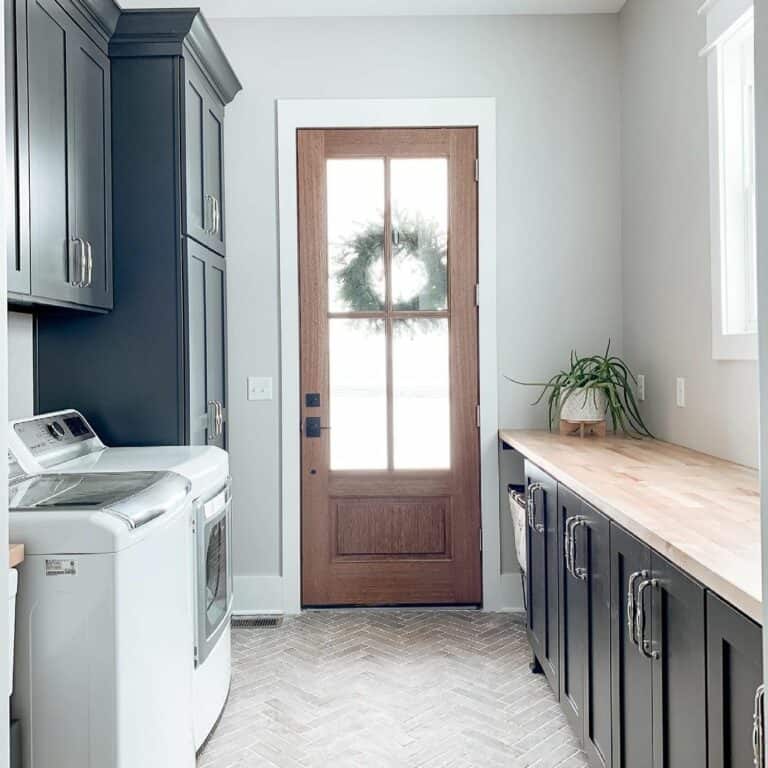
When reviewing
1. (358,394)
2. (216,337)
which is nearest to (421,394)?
(358,394)

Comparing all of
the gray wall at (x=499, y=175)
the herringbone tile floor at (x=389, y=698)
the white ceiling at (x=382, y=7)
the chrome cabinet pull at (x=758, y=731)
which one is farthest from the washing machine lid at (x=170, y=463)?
the white ceiling at (x=382, y=7)

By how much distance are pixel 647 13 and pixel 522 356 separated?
5.13ft

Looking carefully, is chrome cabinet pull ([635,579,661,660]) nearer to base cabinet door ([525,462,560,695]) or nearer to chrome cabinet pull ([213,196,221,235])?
base cabinet door ([525,462,560,695])

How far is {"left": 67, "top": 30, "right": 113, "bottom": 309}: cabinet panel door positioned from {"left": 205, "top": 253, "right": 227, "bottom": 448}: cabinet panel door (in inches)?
19.9

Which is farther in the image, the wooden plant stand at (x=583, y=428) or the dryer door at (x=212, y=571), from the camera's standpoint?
the wooden plant stand at (x=583, y=428)

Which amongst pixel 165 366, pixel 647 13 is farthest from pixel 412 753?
pixel 647 13

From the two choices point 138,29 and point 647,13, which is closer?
point 138,29

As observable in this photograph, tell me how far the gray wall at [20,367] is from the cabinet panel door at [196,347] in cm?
58

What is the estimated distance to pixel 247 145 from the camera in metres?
3.55

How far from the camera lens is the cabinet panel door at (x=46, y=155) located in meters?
2.13

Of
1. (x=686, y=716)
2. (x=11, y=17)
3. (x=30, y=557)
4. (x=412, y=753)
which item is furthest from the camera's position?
(x=412, y=753)

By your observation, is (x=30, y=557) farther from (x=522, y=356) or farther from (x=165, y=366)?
(x=522, y=356)

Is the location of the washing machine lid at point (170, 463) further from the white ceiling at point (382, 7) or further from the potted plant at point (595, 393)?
the white ceiling at point (382, 7)

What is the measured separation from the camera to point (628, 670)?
1.67m
